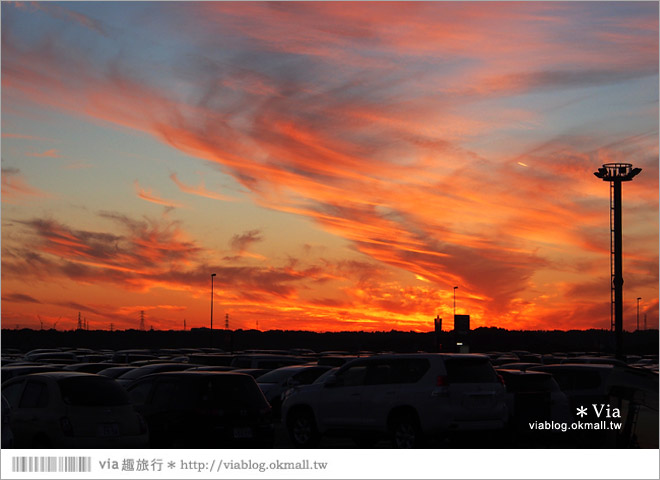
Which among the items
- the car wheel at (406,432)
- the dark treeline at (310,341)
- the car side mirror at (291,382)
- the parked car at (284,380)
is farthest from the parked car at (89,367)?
the dark treeline at (310,341)

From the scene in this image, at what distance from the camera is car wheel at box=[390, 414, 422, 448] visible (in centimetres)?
1630

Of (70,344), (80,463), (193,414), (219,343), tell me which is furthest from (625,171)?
(70,344)

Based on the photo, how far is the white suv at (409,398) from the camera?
52.9 ft

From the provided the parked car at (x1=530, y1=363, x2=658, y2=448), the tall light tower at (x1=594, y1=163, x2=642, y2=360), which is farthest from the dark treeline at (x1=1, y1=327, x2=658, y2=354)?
the parked car at (x1=530, y1=363, x2=658, y2=448)

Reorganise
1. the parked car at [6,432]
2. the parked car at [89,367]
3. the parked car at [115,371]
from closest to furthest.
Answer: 1. the parked car at [6,432]
2. the parked car at [89,367]
3. the parked car at [115,371]

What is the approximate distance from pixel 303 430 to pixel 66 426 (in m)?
6.52

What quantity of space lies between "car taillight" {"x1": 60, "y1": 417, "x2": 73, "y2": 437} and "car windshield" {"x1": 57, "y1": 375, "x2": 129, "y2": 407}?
0.32m

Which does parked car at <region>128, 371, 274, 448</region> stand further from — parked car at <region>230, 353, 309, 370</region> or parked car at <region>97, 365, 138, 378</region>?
parked car at <region>230, 353, 309, 370</region>

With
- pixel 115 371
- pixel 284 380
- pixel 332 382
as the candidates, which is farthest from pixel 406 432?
pixel 115 371

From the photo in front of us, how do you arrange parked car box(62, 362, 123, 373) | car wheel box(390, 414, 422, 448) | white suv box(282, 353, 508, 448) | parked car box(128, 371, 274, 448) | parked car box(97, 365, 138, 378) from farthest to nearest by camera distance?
parked car box(97, 365, 138, 378) < parked car box(62, 362, 123, 373) < car wheel box(390, 414, 422, 448) < white suv box(282, 353, 508, 448) < parked car box(128, 371, 274, 448)

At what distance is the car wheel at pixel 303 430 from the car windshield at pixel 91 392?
17.3 ft

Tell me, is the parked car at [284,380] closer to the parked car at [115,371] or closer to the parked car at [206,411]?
the parked car at [115,371]

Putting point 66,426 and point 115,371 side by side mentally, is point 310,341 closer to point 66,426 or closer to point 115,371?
point 115,371

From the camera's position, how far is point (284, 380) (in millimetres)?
25156
